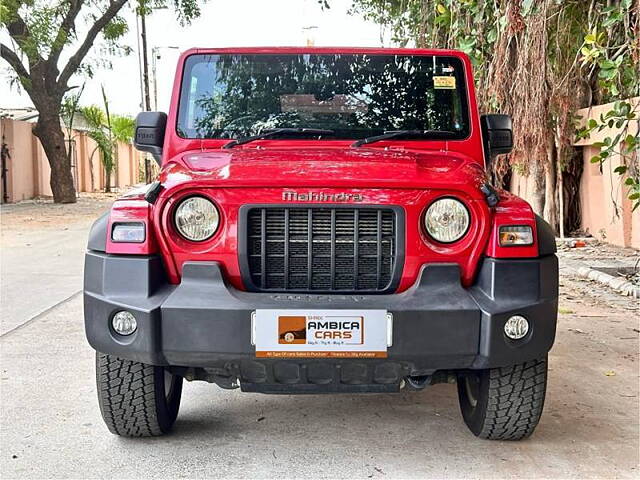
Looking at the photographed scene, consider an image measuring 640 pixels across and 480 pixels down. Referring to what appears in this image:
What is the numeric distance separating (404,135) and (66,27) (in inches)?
753

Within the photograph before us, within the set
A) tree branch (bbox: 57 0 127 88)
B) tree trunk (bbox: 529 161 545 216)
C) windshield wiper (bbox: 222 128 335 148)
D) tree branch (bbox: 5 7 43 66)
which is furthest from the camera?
tree branch (bbox: 57 0 127 88)

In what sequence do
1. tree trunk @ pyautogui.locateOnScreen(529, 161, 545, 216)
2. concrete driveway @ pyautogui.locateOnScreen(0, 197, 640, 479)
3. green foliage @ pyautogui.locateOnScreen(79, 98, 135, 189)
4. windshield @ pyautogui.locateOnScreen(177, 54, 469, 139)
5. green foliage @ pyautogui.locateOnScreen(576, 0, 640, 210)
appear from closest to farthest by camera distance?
concrete driveway @ pyautogui.locateOnScreen(0, 197, 640, 479), windshield @ pyautogui.locateOnScreen(177, 54, 469, 139), green foliage @ pyautogui.locateOnScreen(576, 0, 640, 210), tree trunk @ pyautogui.locateOnScreen(529, 161, 545, 216), green foliage @ pyautogui.locateOnScreen(79, 98, 135, 189)

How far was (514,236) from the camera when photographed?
3.40 meters

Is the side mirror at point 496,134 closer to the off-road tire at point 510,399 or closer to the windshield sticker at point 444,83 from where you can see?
the windshield sticker at point 444,83

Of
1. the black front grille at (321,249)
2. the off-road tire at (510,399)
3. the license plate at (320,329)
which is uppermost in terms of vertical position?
the black front grille at (321,249)

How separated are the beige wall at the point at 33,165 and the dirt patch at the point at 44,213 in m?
0.78

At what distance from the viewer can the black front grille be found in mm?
3447

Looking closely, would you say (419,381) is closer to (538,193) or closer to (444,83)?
(444,83)

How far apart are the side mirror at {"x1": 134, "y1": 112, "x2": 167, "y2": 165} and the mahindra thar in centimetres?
61

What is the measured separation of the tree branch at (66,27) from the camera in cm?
2070

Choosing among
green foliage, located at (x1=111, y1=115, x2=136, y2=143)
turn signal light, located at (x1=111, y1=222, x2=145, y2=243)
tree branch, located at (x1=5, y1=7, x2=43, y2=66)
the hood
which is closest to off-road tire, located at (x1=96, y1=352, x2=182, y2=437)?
turn signal light, located at (x1=111, y1=222, x2=145, y2=243)

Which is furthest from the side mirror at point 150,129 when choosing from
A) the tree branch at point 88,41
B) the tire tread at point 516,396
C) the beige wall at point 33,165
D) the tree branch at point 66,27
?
the beige wall at point 33,165

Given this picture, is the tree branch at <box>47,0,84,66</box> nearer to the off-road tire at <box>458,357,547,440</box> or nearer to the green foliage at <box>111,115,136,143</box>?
the green foliage at <box>111,115,136,143</box>

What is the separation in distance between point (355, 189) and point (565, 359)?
278 cm
